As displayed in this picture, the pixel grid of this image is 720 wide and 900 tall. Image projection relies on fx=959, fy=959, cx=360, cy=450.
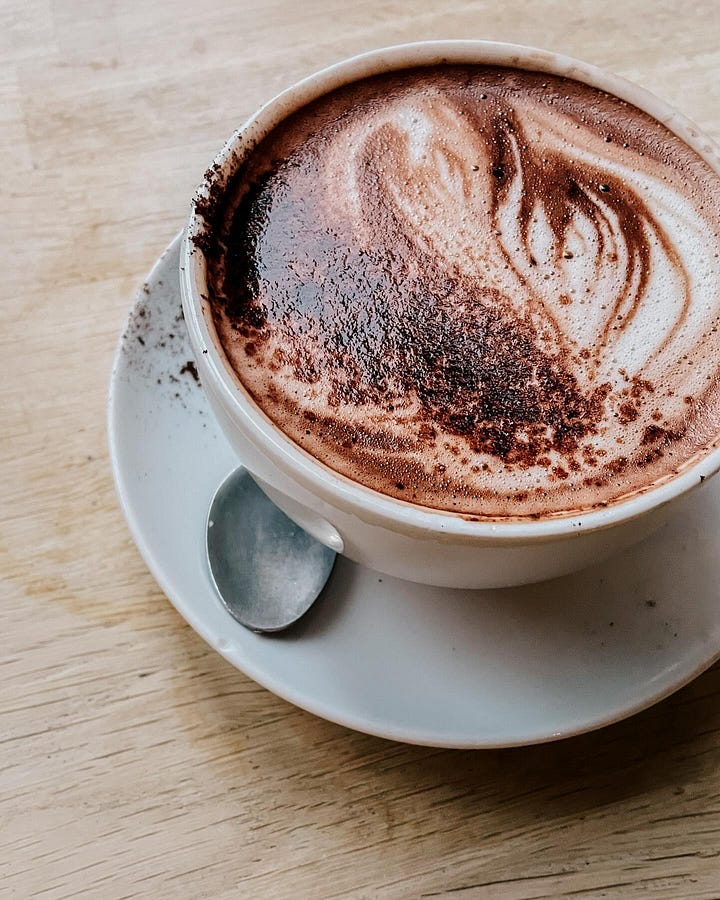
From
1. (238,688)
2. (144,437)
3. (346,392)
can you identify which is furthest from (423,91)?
(238,688)

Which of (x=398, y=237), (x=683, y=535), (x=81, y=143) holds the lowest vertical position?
(x=81, y=143)

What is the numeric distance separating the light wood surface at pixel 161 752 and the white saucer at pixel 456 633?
109mm

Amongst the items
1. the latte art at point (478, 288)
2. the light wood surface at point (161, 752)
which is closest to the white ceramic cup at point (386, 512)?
the latte art at point (478, 288)

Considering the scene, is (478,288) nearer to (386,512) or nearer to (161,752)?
(386,512)

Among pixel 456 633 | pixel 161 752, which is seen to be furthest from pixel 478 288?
pixel 161 752

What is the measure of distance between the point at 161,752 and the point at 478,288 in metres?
0.65

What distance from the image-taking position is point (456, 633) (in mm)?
1106

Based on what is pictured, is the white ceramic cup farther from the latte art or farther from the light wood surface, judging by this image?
the light wood surface

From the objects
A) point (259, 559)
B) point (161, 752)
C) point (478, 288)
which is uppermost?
point (478, 288)

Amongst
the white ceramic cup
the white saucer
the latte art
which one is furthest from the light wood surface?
the latte art

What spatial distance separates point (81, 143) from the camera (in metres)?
1.52

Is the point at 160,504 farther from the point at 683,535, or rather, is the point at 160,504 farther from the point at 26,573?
the point at 683,535

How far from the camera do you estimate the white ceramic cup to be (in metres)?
0.89

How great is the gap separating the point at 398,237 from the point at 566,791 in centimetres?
66
